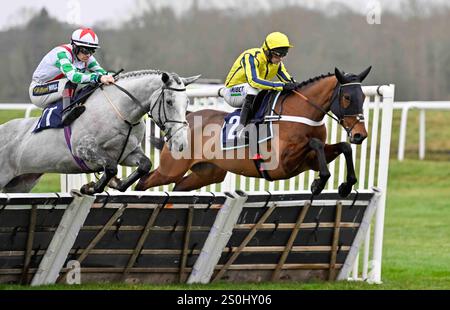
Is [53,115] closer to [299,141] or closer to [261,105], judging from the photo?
[261,105]

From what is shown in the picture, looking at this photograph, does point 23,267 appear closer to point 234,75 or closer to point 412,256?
point 234,75

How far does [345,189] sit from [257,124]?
3.62 ft

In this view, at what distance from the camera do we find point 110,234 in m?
10.1

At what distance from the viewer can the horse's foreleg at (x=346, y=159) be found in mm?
10484

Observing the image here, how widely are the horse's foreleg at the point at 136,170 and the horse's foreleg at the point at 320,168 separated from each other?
144cm

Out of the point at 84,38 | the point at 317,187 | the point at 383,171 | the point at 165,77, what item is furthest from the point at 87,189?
the point at 383,171

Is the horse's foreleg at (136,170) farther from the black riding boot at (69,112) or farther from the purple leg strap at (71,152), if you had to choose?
the black riding boot at (69,112)

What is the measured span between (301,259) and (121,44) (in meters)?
5.85

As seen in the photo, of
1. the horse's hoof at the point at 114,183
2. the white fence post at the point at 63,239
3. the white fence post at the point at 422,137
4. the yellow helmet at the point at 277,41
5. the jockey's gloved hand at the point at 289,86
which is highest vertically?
the yellow helmet at the point at 277,41

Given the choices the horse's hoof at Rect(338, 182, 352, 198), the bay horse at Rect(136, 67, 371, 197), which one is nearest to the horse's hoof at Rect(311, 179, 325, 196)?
the bay horse at Rect(136, 67, 371, 197)

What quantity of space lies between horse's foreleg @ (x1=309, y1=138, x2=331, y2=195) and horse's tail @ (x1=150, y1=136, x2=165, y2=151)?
70.2 inches

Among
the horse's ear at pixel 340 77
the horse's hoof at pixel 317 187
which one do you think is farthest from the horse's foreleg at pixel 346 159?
the horse's ear at pixel 340 77
